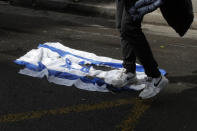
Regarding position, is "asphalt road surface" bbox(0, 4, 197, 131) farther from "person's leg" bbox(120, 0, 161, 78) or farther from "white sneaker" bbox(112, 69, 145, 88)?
"person's leg" bbox(120, 0, 161, 78)

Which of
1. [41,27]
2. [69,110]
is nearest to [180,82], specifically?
[69,110]

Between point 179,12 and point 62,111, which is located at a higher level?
point 179,12

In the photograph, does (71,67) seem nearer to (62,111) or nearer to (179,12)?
(62,111)

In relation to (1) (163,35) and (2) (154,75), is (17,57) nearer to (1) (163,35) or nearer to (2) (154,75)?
(2) (154,75)

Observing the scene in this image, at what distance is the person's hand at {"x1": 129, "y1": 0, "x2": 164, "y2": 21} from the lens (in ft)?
11.7

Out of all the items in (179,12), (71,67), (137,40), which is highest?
(179,12)

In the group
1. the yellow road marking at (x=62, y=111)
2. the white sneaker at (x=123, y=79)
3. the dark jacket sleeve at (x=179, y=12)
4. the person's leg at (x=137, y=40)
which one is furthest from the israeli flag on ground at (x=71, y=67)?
the dark jacket sleeve at (x=179, y=12)

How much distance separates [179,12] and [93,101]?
1.24 metres

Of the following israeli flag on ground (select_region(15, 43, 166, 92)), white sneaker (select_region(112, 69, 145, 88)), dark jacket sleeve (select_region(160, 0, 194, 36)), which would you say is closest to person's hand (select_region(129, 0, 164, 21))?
dark jacket sleeve (select_region(160, 0, 194, 36))

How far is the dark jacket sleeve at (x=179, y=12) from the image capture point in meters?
3.71

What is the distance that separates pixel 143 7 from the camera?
12.0 ft

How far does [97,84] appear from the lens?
4.56 metres

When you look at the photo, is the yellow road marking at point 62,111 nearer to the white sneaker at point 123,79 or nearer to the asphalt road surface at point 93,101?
the asphalt road surface at point 93,101

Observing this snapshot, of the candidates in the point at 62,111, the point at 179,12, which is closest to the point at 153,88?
the point at 179,12
